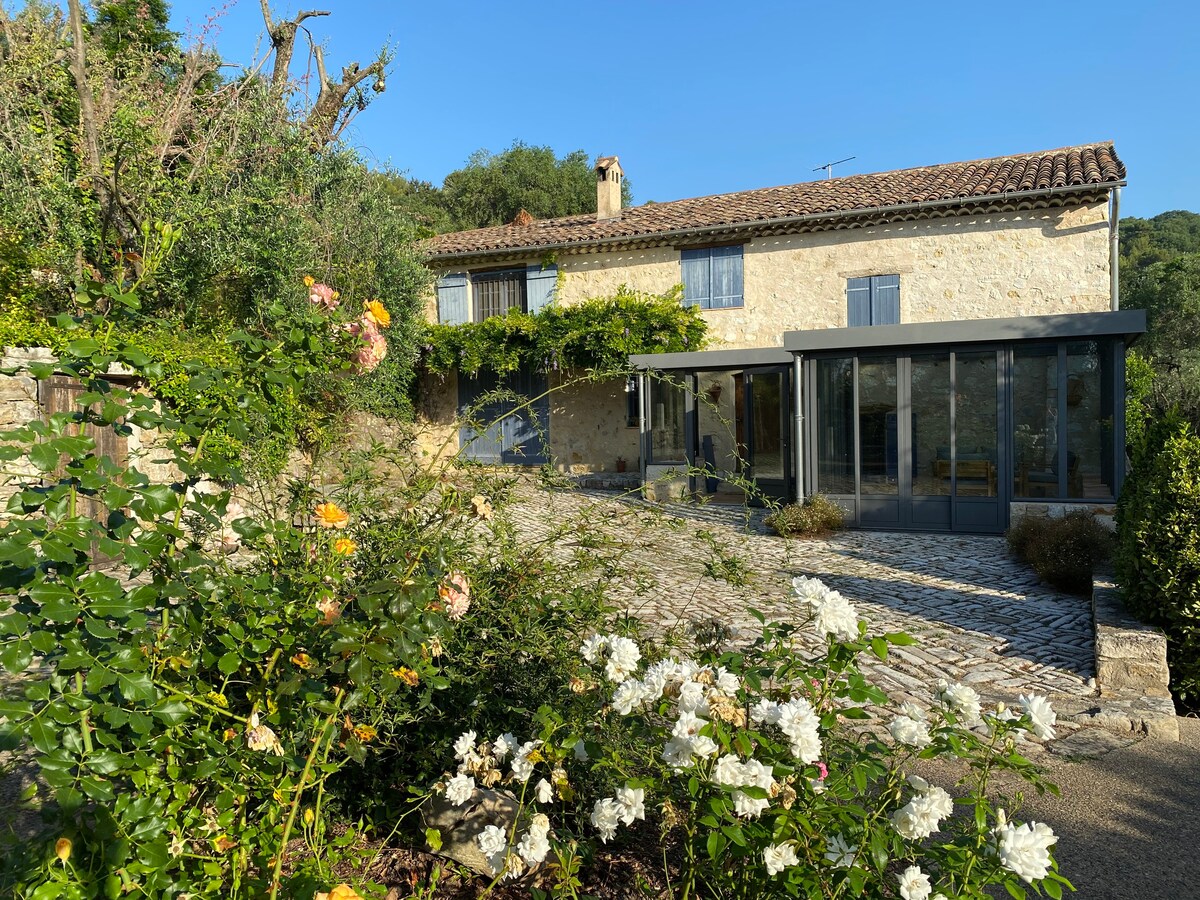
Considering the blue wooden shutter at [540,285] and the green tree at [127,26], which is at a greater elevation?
the green tree at [127,26]

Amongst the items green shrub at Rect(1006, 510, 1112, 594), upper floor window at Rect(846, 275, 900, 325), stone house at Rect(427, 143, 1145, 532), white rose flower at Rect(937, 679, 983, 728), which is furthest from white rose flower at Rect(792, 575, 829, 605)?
upper floor window at Rect(846, 275, 900, 325)

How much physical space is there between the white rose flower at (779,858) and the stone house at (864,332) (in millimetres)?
4889

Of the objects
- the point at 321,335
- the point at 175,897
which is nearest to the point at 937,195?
the point at 321,335

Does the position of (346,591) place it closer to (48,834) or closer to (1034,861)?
(48,834)

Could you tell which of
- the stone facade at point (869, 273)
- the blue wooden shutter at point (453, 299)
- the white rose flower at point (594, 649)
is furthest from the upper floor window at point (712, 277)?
the white rose flower at point (594, 649)

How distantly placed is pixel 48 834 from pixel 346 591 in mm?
887

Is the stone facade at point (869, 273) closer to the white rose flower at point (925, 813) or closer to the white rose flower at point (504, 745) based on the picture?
the white rose flower at point (925, 813)

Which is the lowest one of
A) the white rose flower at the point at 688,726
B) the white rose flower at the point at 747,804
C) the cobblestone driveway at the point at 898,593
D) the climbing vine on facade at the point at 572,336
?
the cobblestone driveway at the point at 898,593

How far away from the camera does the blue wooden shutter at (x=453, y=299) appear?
18375mm

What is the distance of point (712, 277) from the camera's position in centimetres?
1611

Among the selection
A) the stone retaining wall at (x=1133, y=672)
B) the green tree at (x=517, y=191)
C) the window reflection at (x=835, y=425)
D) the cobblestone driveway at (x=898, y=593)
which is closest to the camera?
the cobblestone driveway at (x=898, y=593)

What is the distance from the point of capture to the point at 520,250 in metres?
17.4

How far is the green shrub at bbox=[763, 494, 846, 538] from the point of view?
10562 millimetres

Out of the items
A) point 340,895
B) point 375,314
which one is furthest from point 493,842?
point 375,314
